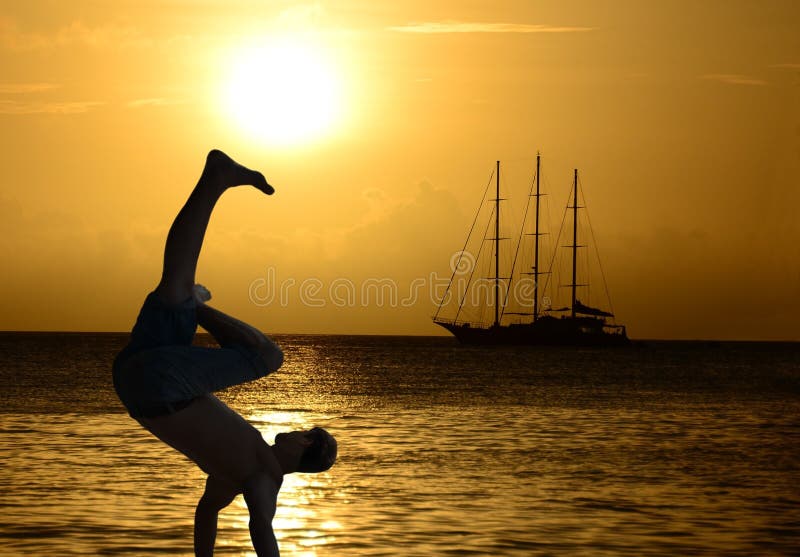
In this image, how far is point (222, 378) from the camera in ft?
23.4

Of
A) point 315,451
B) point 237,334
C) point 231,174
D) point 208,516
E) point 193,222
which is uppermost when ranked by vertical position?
point 231,174

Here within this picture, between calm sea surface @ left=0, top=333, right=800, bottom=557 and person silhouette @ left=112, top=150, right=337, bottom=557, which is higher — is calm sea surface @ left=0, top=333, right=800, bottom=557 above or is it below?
below

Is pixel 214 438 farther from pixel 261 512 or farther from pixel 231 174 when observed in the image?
pixel 231 174

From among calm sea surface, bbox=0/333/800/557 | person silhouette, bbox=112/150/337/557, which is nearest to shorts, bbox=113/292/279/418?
person silhouette, bbox=112/150/337/557

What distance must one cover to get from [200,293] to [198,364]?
1.50 feet

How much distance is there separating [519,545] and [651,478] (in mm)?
6673

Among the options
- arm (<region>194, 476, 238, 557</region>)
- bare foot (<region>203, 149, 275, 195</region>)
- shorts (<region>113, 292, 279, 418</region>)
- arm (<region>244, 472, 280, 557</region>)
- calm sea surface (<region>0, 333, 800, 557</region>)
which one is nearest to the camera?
shorts (<region>113, 292, 279, 418</region>)

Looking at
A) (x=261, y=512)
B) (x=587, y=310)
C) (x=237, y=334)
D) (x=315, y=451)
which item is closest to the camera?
(x=237, y=334)

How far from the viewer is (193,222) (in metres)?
7.05

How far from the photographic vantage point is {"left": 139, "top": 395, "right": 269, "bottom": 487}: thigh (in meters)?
7.16

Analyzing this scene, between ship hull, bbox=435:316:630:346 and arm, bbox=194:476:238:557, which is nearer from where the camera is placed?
arm, bbox=194:476:238:557

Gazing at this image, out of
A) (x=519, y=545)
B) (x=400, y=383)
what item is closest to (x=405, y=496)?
(x=519, y=545)

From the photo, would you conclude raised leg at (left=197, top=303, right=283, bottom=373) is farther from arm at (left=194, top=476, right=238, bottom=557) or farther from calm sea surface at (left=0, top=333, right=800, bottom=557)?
calm sea surface at (left=0, top=333, right=800, bottom=557)

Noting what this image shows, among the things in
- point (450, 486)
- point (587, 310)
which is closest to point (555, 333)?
point (587, 310)
